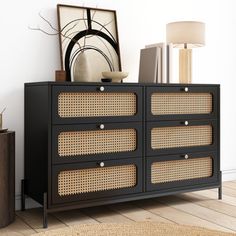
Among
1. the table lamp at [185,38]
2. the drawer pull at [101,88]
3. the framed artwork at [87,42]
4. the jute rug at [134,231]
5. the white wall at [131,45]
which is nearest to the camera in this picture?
the jute rug at [134,231]

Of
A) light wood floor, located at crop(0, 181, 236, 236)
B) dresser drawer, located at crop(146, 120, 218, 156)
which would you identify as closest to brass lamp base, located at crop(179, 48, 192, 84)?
dresser drawer, located at crop(146, 120, 218, 156)

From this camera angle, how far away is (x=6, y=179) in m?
2.32

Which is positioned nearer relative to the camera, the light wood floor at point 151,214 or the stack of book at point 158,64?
the light wood floor at point 151,214

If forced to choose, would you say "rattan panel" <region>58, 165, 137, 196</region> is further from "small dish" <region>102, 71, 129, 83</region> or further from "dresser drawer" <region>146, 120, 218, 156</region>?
"small dish" <region>102, 71, 129, 83</region>

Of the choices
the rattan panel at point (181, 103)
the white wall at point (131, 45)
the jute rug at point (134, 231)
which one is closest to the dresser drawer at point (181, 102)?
the rattan panel at point (181, 103)

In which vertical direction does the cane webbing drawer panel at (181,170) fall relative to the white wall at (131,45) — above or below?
below

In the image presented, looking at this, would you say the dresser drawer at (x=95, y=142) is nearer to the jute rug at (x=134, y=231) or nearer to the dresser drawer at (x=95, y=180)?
the dresser drawer at (x=95, y=180)

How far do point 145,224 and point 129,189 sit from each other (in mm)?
933

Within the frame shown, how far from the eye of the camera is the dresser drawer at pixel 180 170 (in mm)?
2650

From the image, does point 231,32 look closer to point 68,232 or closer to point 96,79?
point 96,79

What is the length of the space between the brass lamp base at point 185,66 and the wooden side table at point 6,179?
1263 millimetres

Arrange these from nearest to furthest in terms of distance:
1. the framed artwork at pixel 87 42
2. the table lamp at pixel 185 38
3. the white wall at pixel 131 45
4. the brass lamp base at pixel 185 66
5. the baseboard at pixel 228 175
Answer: the white wall at pixel 131 45, the framed artwork at pixel 87 42, the table lamp at pixel 185 38, the brass lamp base at pixel 185 66, the baseboard at pixel 228 175

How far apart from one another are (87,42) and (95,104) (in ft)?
1.91

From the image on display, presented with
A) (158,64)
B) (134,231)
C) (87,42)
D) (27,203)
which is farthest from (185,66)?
(134,231)
